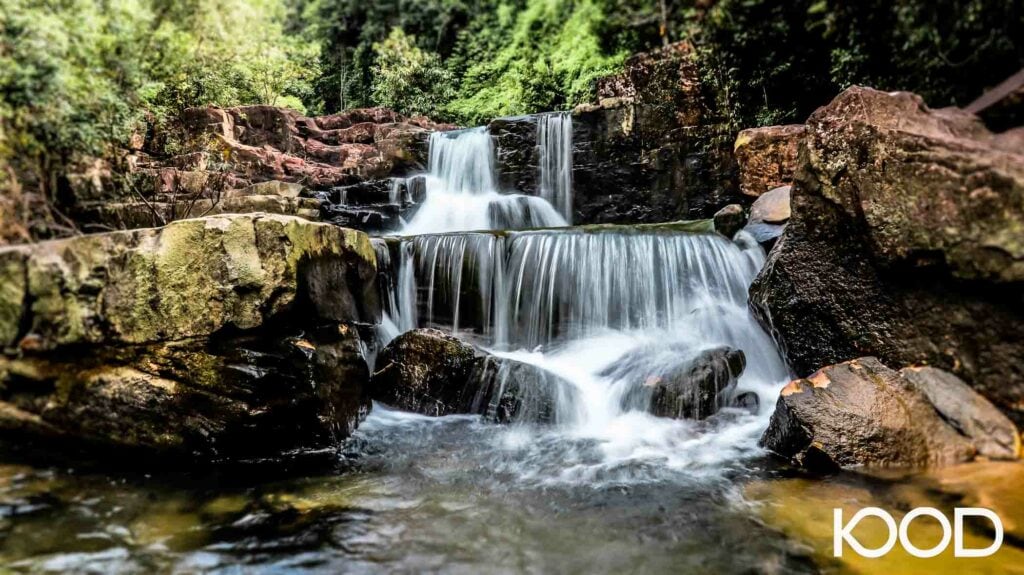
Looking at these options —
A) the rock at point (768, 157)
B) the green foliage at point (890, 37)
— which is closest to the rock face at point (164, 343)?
the green foliage at point (890, 37)

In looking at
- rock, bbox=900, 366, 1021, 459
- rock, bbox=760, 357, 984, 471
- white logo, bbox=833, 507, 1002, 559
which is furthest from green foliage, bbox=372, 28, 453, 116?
white logo, bbox=833, 507, 1002, 559

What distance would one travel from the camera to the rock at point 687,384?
18.7ft

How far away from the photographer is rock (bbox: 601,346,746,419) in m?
5.71

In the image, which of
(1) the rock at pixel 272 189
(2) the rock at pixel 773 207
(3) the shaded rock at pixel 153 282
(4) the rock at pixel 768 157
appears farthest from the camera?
(1) the rock at pixel 272 189

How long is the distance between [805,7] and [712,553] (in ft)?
15.1

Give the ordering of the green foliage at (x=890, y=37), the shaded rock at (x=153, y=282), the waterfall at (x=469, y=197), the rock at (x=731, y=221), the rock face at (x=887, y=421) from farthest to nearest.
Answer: the waterfall at (x=469, y=197) < the rock at (x=731, y=221) < the shaded rock at (x=153, y=282) < the rock face at (x=887, y=421) < the green foliage at (x=890, y=37)

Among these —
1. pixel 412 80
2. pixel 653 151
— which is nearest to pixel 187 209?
pixel 653 151

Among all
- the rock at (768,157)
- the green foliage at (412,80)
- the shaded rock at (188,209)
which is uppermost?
the green foliage at (412,80)

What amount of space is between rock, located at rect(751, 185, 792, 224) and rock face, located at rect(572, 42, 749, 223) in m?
1.81

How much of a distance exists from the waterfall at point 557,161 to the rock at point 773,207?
14.9ft

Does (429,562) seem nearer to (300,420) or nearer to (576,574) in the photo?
(576,574)

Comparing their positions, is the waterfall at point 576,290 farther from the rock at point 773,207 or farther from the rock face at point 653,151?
the rock face at point 653,151

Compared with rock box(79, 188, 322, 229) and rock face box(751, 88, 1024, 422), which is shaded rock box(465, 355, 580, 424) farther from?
rock box(79, 188, 322, 229)

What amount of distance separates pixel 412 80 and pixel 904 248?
19.9 metres
